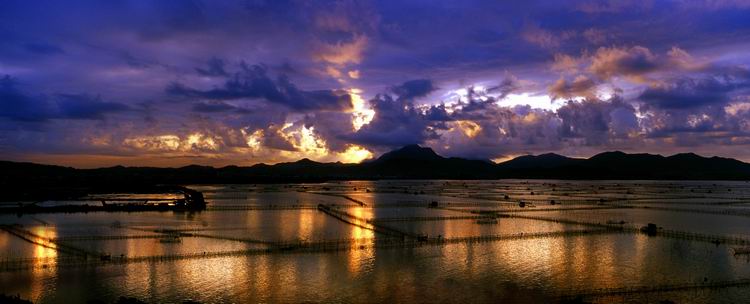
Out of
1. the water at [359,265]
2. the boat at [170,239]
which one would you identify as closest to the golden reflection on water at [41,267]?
the water at [359,265]

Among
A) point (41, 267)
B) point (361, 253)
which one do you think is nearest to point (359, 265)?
point (361, 253)

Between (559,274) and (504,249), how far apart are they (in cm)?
930

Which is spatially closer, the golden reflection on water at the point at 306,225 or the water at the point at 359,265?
the water at the point at 359,265

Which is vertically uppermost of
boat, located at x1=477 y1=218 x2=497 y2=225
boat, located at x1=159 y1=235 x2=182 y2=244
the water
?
boat, located at x1=159 y1=235 x2=182 y2=244

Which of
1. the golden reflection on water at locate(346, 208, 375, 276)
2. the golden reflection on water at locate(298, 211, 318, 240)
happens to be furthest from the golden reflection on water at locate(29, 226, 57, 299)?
the golden reflection on water at locate(298, 211, 318, 240)

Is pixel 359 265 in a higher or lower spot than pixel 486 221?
lower

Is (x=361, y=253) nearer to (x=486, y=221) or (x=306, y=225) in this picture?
(x=306, y=225)

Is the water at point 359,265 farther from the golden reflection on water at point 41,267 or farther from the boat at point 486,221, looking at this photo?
the boat at point 486,221

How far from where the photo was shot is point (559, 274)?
3581 cm

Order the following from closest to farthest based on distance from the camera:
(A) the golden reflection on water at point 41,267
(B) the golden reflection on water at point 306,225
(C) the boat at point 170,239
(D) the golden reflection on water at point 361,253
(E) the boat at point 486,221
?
1. (A) the golden reflection on water at point 41,267
2. (D) the golden reflection on water at point 361,253
3. (C) the boat at point 170,239
4. (B) the golden reflection on water at point 306,225
5. (E) the boat at point 486,221

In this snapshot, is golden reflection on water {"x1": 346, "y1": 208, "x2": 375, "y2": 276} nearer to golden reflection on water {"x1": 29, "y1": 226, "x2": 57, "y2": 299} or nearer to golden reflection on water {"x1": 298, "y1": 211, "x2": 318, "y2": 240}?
golden reflection on water {"x1": 298, "y1": 211, "x2": 318, "y2": 240}

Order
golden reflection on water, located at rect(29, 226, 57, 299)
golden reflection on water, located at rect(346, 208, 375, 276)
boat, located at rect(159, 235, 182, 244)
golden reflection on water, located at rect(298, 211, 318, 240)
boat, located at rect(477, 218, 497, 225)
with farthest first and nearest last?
boat, located at rect(477, 218, 497, 225) < golden reflection on water, located at rect(298, 211, 318, 240) < boat, located at rect(159, 235, 182, 244) < golden reflection on water, located at rect(346, 208, 375, 276) < golden reflection on water, located at rect(29, 226, 57, 299)

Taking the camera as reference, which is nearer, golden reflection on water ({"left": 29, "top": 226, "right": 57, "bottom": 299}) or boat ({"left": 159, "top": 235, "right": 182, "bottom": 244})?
golden reflection on water ({"left": 29, "top": 226, "right": 57, "bottom": 299})

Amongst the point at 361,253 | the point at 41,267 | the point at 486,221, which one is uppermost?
the point at 486,221
